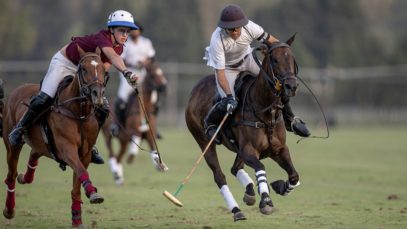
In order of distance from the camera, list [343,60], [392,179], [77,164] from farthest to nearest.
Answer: [343,60] < [392,179] < [77,164]

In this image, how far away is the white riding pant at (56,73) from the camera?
1166 centimetres

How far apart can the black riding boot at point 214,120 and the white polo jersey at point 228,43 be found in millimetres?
602

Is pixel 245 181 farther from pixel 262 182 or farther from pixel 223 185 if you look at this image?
pixel 262 182

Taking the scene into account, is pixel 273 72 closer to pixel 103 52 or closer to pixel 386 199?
pixel 103 52

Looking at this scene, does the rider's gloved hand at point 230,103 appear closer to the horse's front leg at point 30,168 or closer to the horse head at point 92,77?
the horse head at point 92,77

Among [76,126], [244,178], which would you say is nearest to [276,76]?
[244,178]

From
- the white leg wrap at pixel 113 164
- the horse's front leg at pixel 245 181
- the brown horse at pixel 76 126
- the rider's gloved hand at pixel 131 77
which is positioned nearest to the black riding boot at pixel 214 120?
the horse's front leg at pixel 245 181

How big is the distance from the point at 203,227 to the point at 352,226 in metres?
2.01

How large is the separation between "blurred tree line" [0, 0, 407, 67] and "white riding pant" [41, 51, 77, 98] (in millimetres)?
39526

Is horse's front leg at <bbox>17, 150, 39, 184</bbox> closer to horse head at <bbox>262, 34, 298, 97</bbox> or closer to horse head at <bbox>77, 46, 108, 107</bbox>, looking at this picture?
horse head at <bbox>77, 46, 108, 107</bbox>

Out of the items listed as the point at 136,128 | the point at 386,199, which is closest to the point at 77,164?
the point at 386,199

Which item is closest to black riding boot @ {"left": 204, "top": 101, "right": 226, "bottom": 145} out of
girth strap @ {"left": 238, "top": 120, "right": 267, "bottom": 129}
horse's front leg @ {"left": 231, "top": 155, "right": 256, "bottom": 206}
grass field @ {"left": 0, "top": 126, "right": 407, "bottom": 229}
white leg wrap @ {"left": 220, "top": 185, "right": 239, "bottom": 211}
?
girth strap @ {"left": 238, "top": 120, "right": 267, "bottom": 129}

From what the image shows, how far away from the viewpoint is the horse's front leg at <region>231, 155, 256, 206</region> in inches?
448

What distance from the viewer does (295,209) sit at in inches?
535
